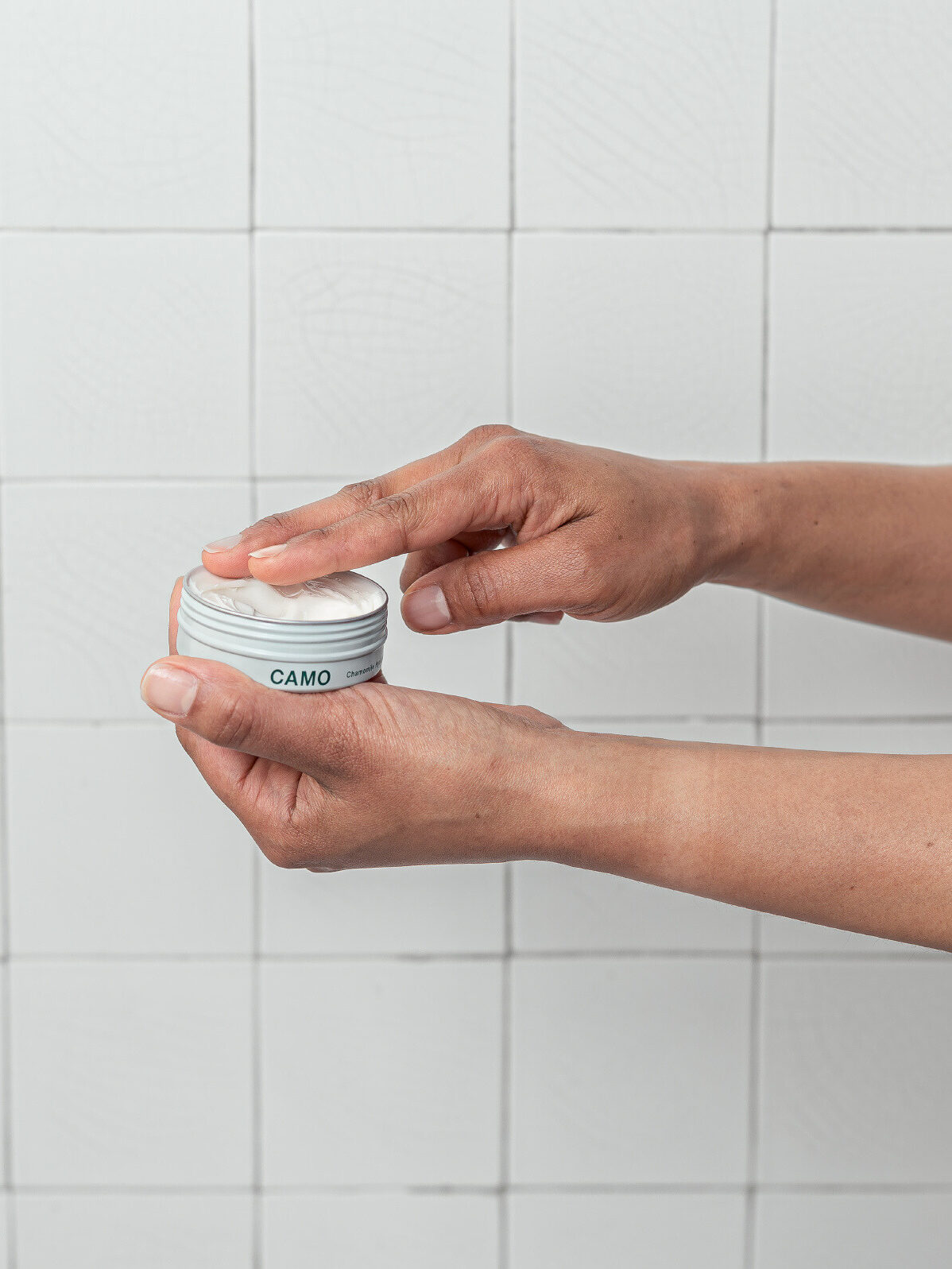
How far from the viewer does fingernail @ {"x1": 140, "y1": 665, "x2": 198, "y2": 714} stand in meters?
0.52

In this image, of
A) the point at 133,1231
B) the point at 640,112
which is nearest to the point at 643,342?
the point at 640,112

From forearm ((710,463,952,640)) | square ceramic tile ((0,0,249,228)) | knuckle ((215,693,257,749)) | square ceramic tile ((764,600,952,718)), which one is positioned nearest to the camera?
knuckle ((215,693,257,749))

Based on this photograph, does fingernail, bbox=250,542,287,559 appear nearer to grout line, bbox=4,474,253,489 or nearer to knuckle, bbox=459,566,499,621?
knuckle, bbox=459,566,499,621

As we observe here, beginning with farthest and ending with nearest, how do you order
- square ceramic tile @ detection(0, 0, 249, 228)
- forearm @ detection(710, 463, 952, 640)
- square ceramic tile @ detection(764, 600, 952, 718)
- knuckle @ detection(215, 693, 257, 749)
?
square ceramic tile @ detection(764, 600, 952, 718), square ceramic tile @ detection(0, 0, 249, 228), forearm @ detection(710, 463, 952, 640), knuckle @ detection(215, 693, 257, 749)

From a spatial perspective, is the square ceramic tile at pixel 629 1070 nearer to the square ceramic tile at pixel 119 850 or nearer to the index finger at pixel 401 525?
the square ceramic tile at pixel 119 850

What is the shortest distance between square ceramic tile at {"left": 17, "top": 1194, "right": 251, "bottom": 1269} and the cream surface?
69cm

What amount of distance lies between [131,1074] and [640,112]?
93cm

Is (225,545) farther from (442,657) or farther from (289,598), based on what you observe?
(442,657)

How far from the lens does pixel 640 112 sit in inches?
33.9

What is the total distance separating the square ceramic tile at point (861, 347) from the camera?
35.1 inches

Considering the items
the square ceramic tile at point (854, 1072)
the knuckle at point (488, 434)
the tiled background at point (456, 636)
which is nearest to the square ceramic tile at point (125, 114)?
the tiled background at point (456, 636)

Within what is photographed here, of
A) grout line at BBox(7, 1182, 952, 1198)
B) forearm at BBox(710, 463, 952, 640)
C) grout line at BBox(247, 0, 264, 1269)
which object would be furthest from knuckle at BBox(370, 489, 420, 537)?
grout line at BBox(7, 1182, 952, 1198)

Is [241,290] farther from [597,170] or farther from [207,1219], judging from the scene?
[207,1219]

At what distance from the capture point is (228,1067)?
3.18 feet
